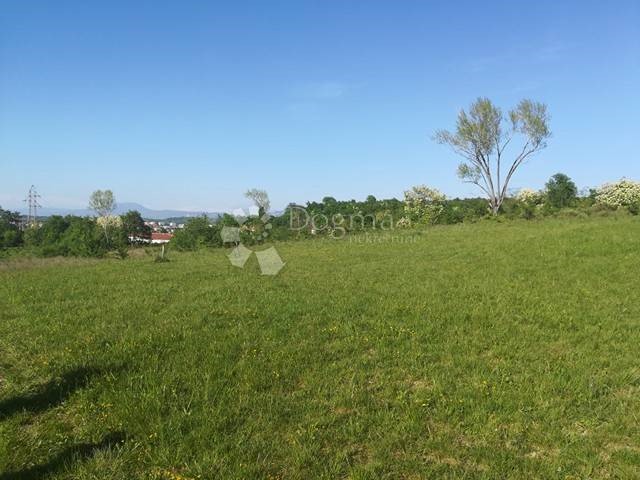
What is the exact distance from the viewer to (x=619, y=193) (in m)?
43.5

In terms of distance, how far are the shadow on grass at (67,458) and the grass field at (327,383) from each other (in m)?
0.02

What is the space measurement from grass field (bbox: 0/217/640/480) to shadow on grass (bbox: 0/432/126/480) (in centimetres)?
2

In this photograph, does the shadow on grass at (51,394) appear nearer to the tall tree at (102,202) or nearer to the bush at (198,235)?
the bush at (198,235)

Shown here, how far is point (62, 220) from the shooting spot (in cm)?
7300

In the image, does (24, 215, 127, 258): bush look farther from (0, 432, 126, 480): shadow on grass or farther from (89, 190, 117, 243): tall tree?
(0, 432, 126, 480): shadow on grass

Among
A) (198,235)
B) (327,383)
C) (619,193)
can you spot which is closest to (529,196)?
(619,193)

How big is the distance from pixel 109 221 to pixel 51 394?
92562 mm

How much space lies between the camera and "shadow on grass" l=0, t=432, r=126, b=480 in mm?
4078

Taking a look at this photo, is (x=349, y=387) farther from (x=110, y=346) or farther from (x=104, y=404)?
(x=110, y=346)

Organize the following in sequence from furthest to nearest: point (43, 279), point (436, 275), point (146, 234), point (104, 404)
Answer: point (146, 234), point (43, 279), point (436, 275), point (104, 404)

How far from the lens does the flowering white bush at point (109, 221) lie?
85.7m


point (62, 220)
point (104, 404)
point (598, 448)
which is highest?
point (62, 220)

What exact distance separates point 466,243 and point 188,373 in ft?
64.5

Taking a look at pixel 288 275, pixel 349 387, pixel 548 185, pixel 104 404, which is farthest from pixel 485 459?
pixel 548 185
